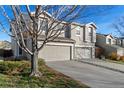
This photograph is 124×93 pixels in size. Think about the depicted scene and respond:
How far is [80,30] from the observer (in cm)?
2995

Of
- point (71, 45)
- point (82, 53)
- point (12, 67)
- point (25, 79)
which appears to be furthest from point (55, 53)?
point (25, 79)

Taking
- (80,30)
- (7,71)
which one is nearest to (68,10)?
(7,71)

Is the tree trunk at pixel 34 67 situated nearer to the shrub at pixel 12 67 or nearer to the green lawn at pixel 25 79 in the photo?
the green lawn at pixel 25 79

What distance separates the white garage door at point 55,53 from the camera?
2400cm

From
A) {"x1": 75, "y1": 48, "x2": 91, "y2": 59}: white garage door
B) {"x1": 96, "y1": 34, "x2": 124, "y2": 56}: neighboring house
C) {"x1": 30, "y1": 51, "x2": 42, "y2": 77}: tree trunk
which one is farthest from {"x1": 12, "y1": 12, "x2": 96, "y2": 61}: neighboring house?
{"x1": 30, "y1": 51, "x2": 42, "y2": 77}: tree trunk

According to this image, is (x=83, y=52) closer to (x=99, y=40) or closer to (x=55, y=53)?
(x=99, y=40)

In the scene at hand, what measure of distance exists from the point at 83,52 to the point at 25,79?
16098 mm

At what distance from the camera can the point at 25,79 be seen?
1420 centimetres

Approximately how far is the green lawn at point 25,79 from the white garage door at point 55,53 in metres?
6.61

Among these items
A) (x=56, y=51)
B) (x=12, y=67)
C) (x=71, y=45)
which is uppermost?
(x=71, y=45)

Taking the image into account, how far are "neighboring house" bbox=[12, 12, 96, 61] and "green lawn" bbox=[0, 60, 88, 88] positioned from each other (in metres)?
5.46

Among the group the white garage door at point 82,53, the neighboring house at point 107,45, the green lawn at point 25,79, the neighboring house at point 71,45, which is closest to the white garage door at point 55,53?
the neighboring house at point 71,45
